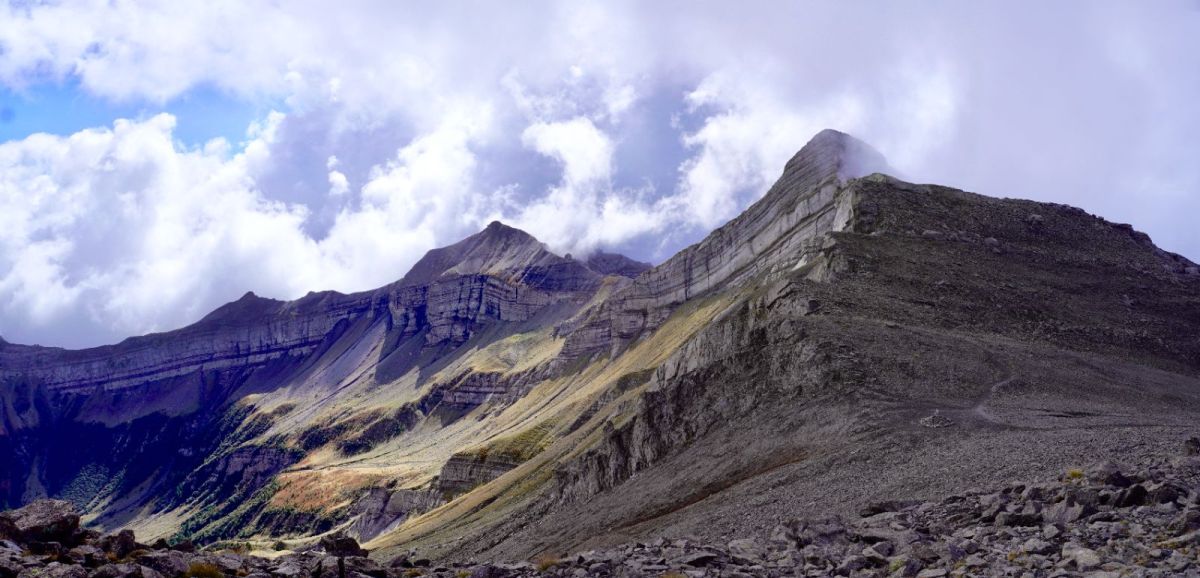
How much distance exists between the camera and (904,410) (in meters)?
49.6

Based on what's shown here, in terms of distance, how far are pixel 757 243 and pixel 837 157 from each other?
17084 millimetres

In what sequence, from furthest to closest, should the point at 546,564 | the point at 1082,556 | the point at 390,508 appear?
1. the point at 390,508
2. the point at 546,564
3. the point at 1082,556

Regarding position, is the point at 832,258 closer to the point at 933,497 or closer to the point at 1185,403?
the point at 1185,403

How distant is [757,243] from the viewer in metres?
142

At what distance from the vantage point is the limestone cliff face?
12138 centimetres

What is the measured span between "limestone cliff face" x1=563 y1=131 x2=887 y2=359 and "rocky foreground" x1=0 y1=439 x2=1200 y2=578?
70048 millimetres

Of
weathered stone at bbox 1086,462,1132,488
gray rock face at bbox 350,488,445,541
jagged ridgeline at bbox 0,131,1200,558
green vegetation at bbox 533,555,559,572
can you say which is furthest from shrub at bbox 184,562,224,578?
gray rock face at bbox 350,488,445,541

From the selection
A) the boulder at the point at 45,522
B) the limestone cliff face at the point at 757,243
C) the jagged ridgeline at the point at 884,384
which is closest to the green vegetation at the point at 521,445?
the jagged ridgeline at the point at 884,384

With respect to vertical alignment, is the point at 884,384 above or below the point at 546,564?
above

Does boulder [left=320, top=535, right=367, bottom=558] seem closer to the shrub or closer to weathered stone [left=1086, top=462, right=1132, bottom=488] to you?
the shrub

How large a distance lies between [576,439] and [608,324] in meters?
94.6

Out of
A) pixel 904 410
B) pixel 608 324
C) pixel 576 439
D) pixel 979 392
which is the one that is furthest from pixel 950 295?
pixel 608 324

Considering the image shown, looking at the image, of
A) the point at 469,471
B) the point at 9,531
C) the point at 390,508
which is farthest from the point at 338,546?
the point at 390,508

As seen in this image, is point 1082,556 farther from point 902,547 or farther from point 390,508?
point 390,508
